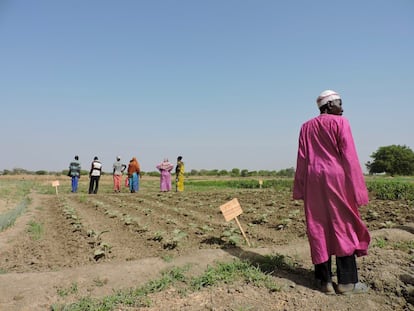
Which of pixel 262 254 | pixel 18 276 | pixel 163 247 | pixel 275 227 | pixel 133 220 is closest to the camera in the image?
pixel 18 276

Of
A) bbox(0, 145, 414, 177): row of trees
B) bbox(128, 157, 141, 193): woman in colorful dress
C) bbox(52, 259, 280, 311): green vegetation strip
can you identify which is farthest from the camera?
bbox(0, 145, 414, 177): row of trees

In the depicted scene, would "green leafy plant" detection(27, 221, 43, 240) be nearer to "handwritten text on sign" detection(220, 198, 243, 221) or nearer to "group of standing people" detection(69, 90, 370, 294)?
"handwritten text on sign" detection(220, 198, 243, 221)

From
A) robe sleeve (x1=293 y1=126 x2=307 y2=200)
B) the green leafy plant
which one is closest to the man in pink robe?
robe sleeve (x1=293 y1=126 x2=307 y2=200)

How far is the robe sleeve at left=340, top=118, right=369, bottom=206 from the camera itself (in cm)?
292

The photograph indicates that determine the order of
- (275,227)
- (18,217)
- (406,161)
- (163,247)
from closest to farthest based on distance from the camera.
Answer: (163,247) → (275,227) → (18,217) → (406,161)

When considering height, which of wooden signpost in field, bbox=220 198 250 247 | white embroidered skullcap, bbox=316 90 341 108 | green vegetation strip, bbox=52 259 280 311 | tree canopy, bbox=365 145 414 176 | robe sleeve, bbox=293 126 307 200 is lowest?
green vegetation strip, bbox=52 259 280 311

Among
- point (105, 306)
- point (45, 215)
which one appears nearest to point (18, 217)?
point (45, 215)

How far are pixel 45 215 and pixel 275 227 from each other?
21.2 feet

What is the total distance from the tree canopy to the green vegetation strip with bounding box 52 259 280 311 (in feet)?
234

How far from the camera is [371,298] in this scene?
2846 mm

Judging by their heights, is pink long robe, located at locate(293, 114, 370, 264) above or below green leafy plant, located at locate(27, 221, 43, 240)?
above

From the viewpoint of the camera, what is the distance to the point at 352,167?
2943 mm

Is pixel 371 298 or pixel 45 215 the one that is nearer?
pixel 371 298

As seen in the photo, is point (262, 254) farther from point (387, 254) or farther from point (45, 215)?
point (45, 215)
